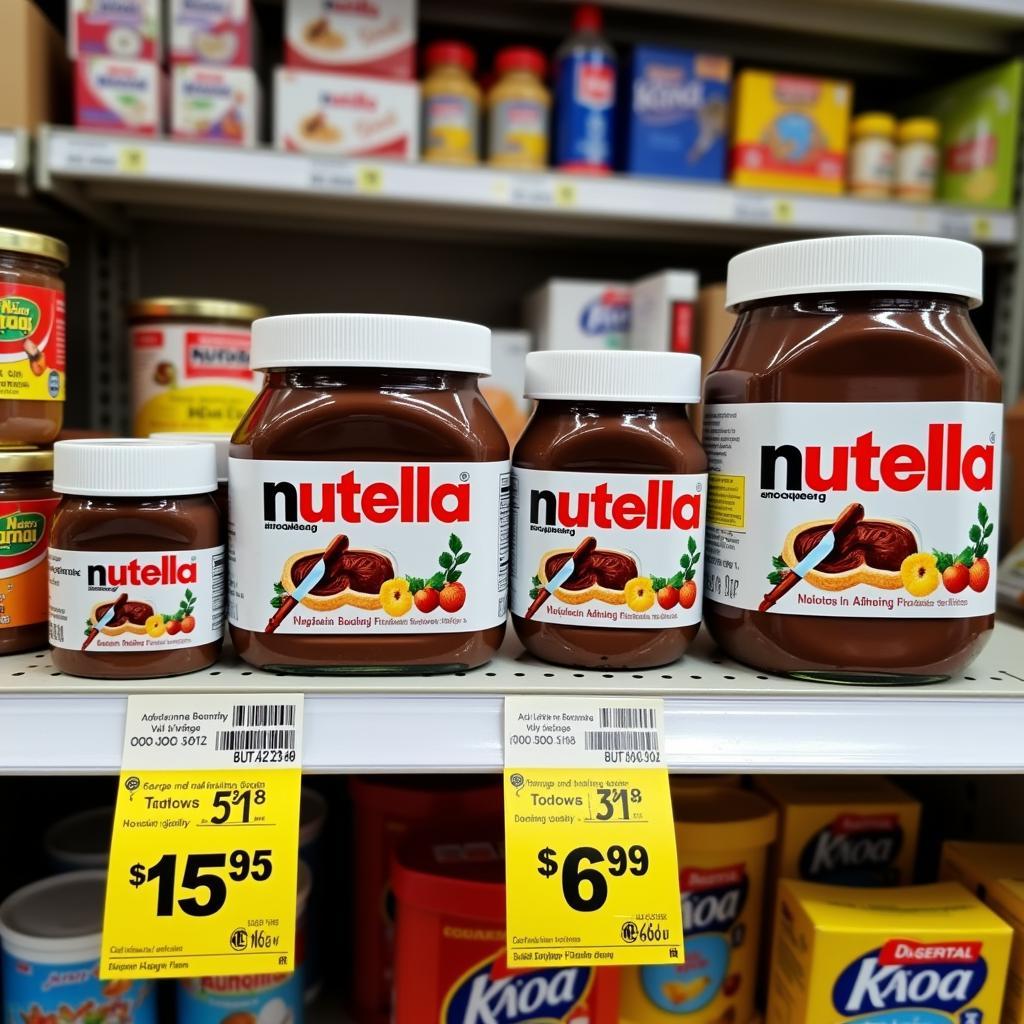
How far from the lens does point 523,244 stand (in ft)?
5.96

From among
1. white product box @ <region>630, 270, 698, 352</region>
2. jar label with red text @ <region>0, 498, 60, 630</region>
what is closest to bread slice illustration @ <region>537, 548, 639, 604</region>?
jar label with red text @ <region>0, 498, 60, 630</region>

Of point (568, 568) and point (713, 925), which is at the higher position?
point (568, 568)

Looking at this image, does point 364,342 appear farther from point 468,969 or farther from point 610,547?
point 468,969

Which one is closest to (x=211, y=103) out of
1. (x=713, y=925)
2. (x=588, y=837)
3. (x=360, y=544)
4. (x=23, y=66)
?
(x=23, y=66)

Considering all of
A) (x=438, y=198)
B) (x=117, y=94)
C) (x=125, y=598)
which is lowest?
(x=125, y=598)

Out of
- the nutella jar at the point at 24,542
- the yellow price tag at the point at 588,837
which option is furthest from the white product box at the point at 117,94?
the yellow price tag at the point at 588,837

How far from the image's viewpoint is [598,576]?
0.69m

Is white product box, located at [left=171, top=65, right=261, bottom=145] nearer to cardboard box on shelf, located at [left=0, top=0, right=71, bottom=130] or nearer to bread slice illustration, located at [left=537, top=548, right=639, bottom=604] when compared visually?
cardboard box on shelf, located at [left=0, top=0, right=71, bottom=130]

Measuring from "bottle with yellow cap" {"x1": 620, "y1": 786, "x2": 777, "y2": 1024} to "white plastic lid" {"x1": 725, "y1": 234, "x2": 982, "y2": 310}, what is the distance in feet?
1.77

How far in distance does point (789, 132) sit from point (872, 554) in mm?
1156

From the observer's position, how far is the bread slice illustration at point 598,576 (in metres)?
0.69

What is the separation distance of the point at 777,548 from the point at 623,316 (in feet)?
3.22

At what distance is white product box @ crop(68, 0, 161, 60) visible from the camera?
4.22 ft

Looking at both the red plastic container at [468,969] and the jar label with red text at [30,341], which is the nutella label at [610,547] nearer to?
the red plastic container at [468,969]
